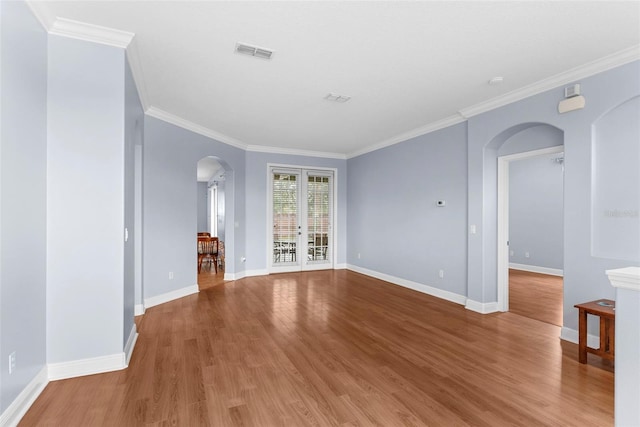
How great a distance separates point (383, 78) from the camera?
3.54 meters

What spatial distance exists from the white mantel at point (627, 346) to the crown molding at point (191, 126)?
16.8 ft

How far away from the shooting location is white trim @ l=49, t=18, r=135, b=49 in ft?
8.39

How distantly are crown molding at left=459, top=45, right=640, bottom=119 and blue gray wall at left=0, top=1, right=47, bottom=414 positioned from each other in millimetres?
4660

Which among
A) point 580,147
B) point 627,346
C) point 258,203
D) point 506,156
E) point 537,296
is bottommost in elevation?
point 537,296

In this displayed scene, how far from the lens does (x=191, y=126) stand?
5266 mm

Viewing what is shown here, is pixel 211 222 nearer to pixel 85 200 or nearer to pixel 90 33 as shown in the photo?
pixel 85 200

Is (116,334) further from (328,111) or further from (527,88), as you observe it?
(527,88)

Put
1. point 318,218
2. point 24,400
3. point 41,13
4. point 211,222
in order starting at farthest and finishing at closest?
point 211,222
point 318,218
point 41,13
point 24,400

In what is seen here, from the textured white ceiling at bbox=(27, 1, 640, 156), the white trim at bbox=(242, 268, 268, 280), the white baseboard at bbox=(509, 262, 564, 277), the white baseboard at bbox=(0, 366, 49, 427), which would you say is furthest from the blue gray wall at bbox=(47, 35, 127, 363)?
the white baseboard at bbox=(509, 262, 564, 277)

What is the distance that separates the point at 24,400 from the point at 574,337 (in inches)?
189

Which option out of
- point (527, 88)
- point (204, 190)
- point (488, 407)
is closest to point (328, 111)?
point (527, 88)

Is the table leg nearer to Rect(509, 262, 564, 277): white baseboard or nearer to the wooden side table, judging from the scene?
the wooden side table

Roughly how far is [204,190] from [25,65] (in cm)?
1084

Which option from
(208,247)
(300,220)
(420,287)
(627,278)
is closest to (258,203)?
(300,220)
